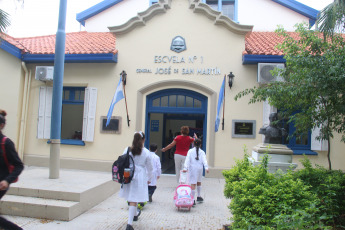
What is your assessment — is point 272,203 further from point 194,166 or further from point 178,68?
point 178,68

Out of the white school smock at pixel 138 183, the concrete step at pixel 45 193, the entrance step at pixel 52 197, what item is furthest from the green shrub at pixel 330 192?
the concrete step at pixel 45 193

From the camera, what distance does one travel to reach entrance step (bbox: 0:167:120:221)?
5.40 meters

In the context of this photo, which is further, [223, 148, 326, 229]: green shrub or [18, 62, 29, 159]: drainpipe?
[18, 62, 29, 159]: drainpipe

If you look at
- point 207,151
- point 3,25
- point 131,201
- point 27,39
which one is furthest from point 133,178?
point 27,39

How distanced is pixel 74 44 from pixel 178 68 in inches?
173

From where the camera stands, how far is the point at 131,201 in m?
4.98

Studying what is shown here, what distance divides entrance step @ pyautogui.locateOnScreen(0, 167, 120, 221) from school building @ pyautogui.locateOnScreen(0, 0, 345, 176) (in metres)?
3.53

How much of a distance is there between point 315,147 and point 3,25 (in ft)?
29.8

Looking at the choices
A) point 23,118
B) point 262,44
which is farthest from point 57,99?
point 262,44

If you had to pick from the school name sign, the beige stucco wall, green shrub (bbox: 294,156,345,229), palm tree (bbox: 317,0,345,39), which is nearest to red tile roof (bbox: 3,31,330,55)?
the beige stucco wall

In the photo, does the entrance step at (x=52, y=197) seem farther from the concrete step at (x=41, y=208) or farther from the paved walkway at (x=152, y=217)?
the paved walkway at (x=152, y=217)

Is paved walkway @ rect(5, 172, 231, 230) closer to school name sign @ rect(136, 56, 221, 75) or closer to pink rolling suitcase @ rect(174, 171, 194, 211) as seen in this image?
pink rolling suitcase @ rect(174, 171, 194, 211)

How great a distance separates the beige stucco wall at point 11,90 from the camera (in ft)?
34.2

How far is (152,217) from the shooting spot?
5.77 m
